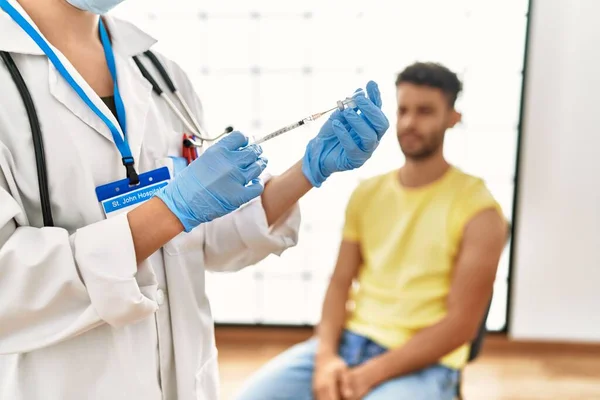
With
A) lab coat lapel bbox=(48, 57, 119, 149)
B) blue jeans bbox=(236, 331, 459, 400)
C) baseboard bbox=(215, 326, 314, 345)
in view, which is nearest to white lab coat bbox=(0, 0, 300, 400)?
lab coat lapel bbox=(48, 57, 119, 149)

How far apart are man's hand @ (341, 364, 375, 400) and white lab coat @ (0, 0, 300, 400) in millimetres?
627

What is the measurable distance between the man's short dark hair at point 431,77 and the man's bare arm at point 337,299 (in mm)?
563

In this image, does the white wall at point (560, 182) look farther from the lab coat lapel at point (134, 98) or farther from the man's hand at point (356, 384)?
the lab coat lapel at point (134, 98)

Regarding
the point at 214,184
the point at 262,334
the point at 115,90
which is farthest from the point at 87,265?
the point at 262,334

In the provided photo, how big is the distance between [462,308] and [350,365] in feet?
1.19

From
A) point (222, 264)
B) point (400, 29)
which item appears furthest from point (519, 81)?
point (222, 264)

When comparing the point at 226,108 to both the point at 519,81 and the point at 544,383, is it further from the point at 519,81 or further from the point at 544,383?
the point at 544,383

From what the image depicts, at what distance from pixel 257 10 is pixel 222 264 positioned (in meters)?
1.68

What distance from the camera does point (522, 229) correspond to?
2.46 meters

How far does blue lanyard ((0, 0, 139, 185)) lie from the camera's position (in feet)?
2.59

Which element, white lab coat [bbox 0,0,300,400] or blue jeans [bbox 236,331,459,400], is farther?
blue jeans [bbox 236,331,459,400]

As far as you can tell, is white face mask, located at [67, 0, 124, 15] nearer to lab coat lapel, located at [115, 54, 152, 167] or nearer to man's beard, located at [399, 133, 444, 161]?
lab coat lapel, located at [115, 54, 152, 167]

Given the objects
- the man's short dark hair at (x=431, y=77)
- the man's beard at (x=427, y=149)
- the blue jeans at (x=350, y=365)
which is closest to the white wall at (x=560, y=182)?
the man's short dark hair at (x=431, y=77)

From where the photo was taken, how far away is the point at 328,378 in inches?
60.6
